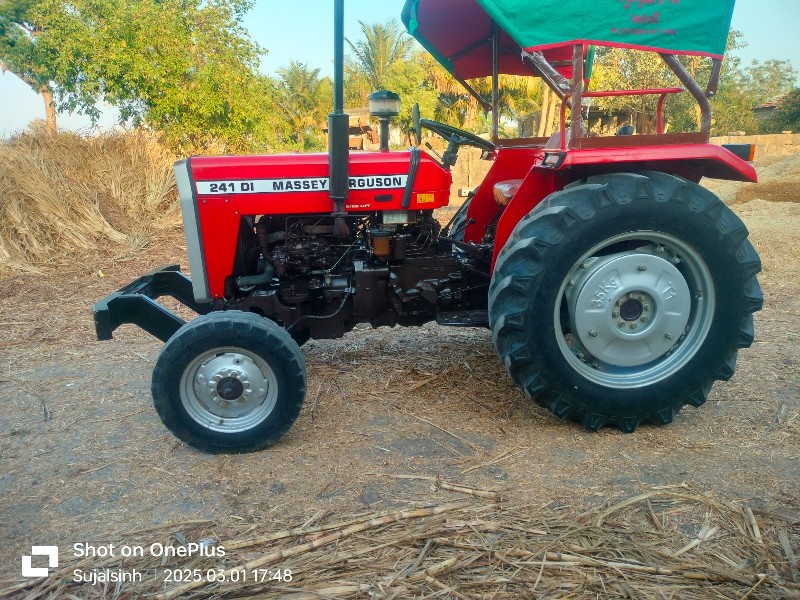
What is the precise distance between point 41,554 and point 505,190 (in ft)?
10.1

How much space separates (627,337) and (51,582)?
2784mm

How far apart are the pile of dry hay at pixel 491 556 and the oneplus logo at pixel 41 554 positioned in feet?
0.20

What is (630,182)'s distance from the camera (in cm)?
322

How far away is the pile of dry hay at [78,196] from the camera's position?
8625mm

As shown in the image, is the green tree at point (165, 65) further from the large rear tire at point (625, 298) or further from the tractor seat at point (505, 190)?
the large rear tire at point (625, 298)

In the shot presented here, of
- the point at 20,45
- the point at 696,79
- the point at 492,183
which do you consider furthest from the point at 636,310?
the point at 20,45

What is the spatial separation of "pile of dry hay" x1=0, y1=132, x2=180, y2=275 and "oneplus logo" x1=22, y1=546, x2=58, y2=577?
6.52 meters

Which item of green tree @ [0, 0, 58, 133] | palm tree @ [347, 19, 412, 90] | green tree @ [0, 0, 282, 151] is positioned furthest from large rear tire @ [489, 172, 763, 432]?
palm tree @ [347, 19, 412, 90]

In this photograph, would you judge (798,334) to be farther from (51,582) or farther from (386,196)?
(51,582)

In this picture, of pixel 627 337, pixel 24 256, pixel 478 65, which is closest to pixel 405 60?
pixel 24 256

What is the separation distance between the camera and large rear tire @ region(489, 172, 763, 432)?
3207 mm

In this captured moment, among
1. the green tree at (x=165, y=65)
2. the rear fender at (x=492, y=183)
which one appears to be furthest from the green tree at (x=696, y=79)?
the rear fender at (x=492, y=183)

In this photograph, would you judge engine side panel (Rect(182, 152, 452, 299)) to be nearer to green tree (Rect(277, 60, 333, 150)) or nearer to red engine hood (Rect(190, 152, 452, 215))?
red engine hood (Rect(190, 152, 452, 215))

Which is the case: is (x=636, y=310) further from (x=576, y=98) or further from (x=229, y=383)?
(x=229, y=383)
